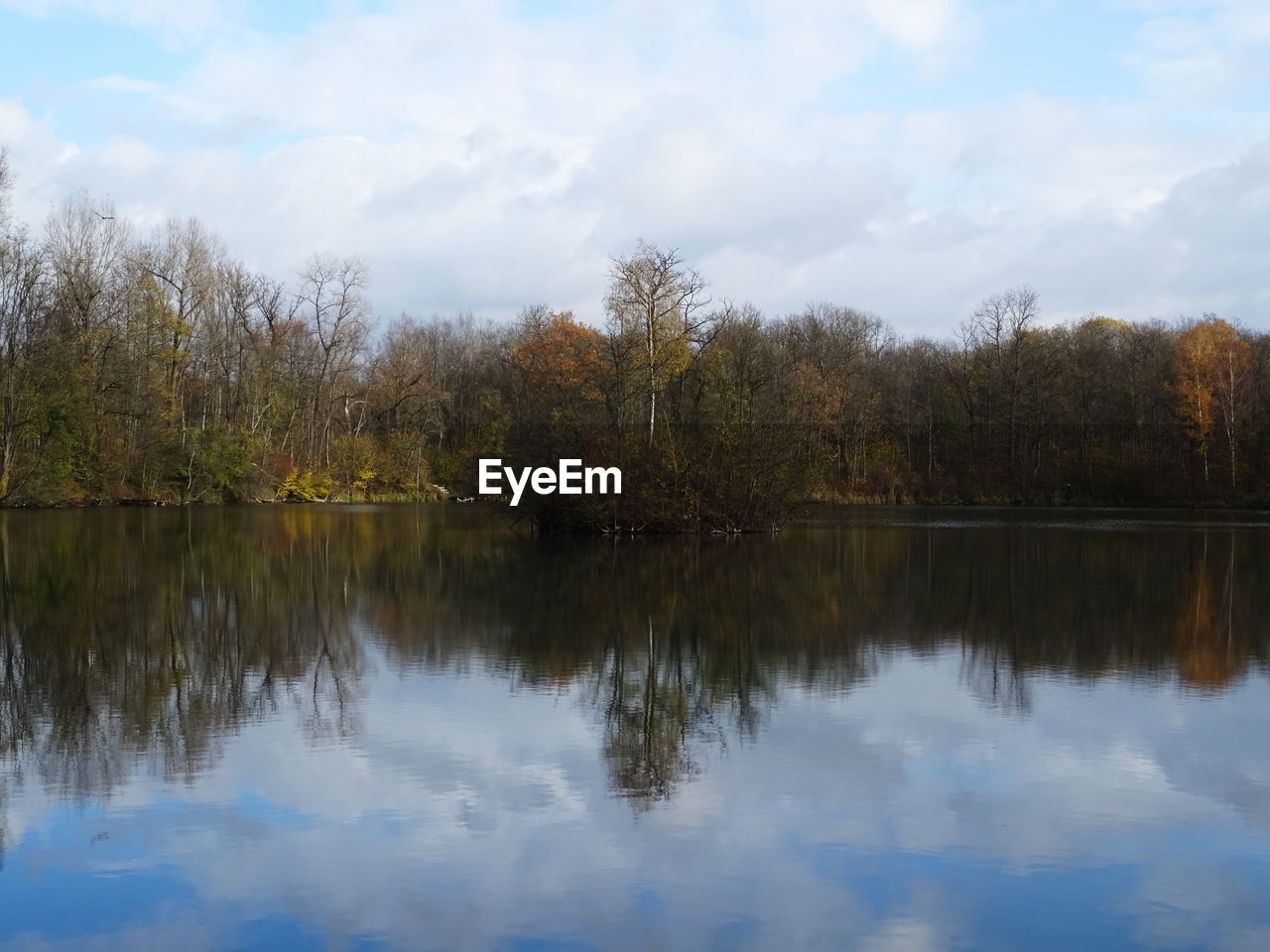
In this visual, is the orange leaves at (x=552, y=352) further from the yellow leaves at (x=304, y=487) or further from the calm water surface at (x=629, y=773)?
the calm water surface at (x=629, y=773)

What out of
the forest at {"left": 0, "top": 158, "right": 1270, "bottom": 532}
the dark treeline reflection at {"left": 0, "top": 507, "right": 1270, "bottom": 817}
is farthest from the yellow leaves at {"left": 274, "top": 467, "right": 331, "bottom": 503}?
the dark treeline reflection at {"left": 0, "top": 507, "right": 1270, "bottom": 817}

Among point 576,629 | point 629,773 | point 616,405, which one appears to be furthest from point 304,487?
point 629,773

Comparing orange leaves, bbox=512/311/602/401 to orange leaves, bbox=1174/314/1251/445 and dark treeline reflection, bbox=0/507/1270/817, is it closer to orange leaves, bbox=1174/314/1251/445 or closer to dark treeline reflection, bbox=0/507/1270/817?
orange leaves, bbox=1174/314/1251/445

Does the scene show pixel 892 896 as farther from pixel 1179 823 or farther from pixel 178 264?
pixel 178 264

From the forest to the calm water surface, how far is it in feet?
46.7

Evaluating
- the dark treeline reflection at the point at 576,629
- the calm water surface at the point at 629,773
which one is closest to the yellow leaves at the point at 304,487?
the dark treeline reflection at the point at 576,629

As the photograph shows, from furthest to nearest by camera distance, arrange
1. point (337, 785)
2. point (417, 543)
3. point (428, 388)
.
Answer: point (428, 388), point (417, 543), point (337, 785)

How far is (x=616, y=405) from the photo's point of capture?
29.8 metres

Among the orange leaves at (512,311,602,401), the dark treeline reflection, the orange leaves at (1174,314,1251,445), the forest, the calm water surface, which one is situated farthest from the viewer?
the orange leaves at (512,311,602,401)

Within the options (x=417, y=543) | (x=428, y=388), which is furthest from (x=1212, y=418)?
(x=417, y=543)

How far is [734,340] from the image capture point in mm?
56594

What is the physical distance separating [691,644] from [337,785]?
18.4 ft

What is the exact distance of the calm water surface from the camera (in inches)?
193

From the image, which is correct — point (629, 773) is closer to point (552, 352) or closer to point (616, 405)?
point (616, 405)
